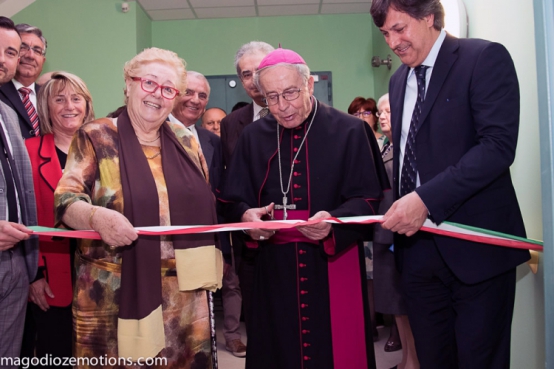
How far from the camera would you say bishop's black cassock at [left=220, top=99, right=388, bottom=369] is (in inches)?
102

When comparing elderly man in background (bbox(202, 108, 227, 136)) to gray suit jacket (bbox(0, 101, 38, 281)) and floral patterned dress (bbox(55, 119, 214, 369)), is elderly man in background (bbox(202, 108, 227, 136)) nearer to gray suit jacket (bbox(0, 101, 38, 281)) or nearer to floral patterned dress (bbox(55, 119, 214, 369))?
gray suit jacket (bbox(0, 101, 38, 281))

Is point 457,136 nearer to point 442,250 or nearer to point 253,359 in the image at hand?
point 442,250

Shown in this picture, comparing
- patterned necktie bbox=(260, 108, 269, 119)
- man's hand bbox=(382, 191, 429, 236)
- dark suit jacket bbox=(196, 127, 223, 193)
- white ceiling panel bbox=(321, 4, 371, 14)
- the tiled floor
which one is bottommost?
the tiled floor

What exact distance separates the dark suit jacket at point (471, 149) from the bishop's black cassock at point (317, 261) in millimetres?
500

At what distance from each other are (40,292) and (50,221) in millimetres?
417

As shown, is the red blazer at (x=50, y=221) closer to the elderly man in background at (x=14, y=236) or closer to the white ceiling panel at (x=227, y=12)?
the elderly man in background at (x=14, y=236)

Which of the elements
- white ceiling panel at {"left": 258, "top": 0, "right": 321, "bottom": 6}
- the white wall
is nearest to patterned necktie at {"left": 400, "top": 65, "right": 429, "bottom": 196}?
the white wall

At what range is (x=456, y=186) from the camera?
203 cm

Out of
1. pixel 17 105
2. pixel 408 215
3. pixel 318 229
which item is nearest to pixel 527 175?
pixel 408 215

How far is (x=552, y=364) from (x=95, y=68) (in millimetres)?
7566

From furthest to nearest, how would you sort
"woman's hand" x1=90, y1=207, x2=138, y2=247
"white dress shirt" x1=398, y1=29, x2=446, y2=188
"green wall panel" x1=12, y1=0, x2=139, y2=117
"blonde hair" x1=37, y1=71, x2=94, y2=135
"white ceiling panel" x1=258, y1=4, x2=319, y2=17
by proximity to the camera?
"white ceiling panel" x1=258, y1=4, x2=319, y2=17 → "green wall panel" x1=12, y1=0, x2=139, y2=117 → "blonde hair" x1=37, y1=71, x2=94, y2=135 → "white dress shirt" x1=398, y1=29, x2=446, y2=188 → "woman's hand" x1=90, y1=207, x2=138, y2=247

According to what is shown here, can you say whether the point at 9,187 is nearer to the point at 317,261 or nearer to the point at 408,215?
the point at 317,261

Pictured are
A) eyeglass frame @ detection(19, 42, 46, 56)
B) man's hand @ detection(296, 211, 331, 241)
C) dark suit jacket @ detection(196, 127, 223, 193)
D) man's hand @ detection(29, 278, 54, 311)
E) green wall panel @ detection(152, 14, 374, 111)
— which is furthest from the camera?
green wall panel @ detection(152, 14, 374, 111)

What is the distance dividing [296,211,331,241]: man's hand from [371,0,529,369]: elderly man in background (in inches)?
12.8
